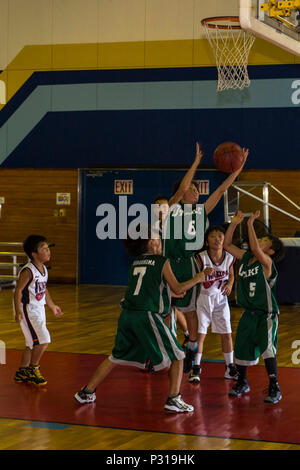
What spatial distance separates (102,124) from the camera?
56.4 ft

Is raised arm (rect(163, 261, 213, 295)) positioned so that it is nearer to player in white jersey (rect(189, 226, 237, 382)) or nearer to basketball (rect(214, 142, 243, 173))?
player in white jersey (rect(189, 226, 237, 382))

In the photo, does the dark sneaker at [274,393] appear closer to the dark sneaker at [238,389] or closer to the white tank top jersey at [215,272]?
the dark sneaker at [238,389]

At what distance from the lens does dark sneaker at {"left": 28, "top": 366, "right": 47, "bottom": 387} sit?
23.0 ft

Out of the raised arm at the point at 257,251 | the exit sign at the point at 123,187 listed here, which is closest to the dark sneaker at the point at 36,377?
the raised arm at the point at 257,251

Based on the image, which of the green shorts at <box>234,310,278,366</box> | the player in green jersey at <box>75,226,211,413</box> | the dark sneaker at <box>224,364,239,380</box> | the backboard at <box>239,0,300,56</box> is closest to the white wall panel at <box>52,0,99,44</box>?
the backboard at <box>239,0,300,56</box>

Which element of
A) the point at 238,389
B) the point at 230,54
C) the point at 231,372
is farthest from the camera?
the point at 230,54

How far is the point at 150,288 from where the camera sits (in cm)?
600

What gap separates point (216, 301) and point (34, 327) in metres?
1.81

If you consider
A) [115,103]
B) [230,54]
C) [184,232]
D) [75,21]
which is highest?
[75,21]

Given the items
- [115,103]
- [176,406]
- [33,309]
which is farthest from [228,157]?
[115,103]

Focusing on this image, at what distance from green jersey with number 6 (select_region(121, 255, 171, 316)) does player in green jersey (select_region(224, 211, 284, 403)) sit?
0.86 meters

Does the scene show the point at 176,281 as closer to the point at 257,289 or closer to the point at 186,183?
the point at 257,289

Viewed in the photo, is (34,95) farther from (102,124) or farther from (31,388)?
(31,388)
